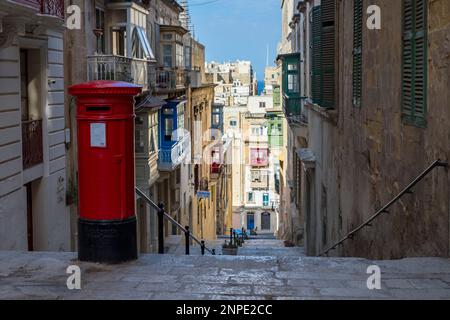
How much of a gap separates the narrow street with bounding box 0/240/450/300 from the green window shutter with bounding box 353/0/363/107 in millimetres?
5188

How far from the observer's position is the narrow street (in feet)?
16.5

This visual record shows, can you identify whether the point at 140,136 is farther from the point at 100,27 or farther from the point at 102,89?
the point at 102,89

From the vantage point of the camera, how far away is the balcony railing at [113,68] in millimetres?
16031

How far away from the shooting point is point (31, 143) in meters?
11.5

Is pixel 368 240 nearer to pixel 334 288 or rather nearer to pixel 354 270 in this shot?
pixel 354 270

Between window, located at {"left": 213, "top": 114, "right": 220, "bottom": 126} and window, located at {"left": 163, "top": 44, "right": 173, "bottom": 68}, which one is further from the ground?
window, located at {"left": 163, "top": 44, "right": 173, "bottom": 68}

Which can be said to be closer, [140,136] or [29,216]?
[29,216]

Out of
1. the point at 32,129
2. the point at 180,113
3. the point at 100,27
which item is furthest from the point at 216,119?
the point at 32,129

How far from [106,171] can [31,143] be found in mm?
5906

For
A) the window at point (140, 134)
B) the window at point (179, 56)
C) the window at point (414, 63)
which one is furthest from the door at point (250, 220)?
the window at point (414, 63)

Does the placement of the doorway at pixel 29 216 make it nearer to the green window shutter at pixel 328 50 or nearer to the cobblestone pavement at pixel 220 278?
the cobblestone pavement at pixel 220 278

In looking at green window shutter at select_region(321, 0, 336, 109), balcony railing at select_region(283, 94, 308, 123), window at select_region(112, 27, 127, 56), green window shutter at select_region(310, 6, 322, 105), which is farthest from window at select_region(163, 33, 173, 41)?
green window shutter at select_region(321, 0, 336, 109)

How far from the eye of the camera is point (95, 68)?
632 inches

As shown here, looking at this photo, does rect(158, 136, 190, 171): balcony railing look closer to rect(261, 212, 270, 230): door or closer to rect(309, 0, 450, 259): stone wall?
rect(309, 0, 450, 259): stone wall
